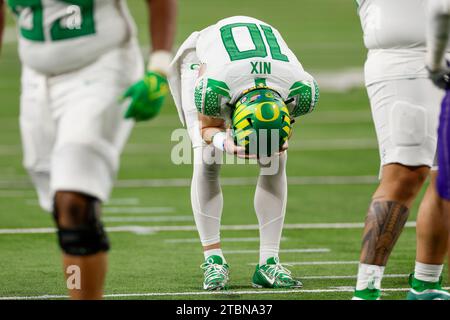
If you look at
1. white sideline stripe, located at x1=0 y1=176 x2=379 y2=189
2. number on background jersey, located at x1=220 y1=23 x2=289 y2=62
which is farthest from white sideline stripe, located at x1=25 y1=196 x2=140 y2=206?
number on background jersey, located at x1=220 y1=23 x2=289 y2=62

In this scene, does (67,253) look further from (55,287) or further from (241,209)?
(241,209)

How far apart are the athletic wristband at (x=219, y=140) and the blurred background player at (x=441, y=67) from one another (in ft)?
5.03

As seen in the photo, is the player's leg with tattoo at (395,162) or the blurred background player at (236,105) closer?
the player's leg with tattoo at (395,162)

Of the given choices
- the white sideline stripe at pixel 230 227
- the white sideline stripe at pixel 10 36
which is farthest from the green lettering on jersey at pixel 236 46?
the white sideline stripe at pixel 10 36

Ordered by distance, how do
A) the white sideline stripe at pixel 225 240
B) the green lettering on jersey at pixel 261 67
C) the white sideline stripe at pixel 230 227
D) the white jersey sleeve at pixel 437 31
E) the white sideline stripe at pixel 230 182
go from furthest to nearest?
1. the white sideline stripe at pixel 230 182
2. the white sideline stripe at pixel 230 227
3. the white sideline stripe at pixel 225 240
4. the green lettering on jersey at pixel 261 67
5. the white jersey sleeve at pixel 437 31

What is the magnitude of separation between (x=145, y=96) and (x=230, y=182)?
799cm

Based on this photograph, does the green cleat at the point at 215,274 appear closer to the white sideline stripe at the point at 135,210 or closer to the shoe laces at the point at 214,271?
the shoe laces at the point at 214,271

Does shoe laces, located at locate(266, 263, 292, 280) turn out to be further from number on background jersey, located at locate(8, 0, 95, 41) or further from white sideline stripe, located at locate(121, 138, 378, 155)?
white sideline stripe, located at locate(121, 138, 378, 155)

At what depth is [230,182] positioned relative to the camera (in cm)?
1316

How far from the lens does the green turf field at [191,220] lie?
7.42 m

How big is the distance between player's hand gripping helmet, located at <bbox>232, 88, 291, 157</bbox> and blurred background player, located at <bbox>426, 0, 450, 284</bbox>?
1185 mm

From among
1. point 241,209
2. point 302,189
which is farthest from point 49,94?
point 302,189

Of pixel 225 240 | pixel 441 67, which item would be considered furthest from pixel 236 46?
pixel 225 240

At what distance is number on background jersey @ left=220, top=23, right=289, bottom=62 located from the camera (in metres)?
7.16
